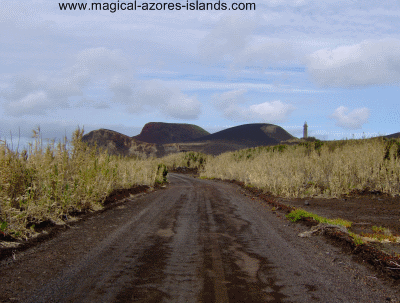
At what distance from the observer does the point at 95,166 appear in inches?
489

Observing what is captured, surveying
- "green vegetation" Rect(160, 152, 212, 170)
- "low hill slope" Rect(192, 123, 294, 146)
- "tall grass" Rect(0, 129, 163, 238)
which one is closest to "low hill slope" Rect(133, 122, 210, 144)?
"low hill slope" Rect(192, 123, 294, 146)

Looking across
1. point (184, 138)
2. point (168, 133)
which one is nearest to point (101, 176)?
point (184, 138)

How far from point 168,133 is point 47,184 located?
135462 millimetres

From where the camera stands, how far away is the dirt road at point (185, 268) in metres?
4.08

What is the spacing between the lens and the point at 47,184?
8734mm

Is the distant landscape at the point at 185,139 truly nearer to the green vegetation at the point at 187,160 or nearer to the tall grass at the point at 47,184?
the green vegetation at the point at 187,160

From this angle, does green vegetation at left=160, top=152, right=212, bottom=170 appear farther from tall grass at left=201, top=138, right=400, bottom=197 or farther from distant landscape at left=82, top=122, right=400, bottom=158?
tall grass at left=201, top=138, right=400, bottom=197

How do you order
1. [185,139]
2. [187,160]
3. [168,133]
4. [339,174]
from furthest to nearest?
[168,133], [185,139], [187,160], [339,174]

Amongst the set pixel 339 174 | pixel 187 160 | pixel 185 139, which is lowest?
pixel 339 174

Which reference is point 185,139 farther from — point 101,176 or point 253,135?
point 101,176

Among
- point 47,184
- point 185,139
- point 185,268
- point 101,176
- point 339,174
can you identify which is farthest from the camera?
point 185,139

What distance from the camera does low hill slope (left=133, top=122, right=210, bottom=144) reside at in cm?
13962

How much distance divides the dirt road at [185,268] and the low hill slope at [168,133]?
430 ft

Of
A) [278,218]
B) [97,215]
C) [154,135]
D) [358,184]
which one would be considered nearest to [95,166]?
[97,215]
